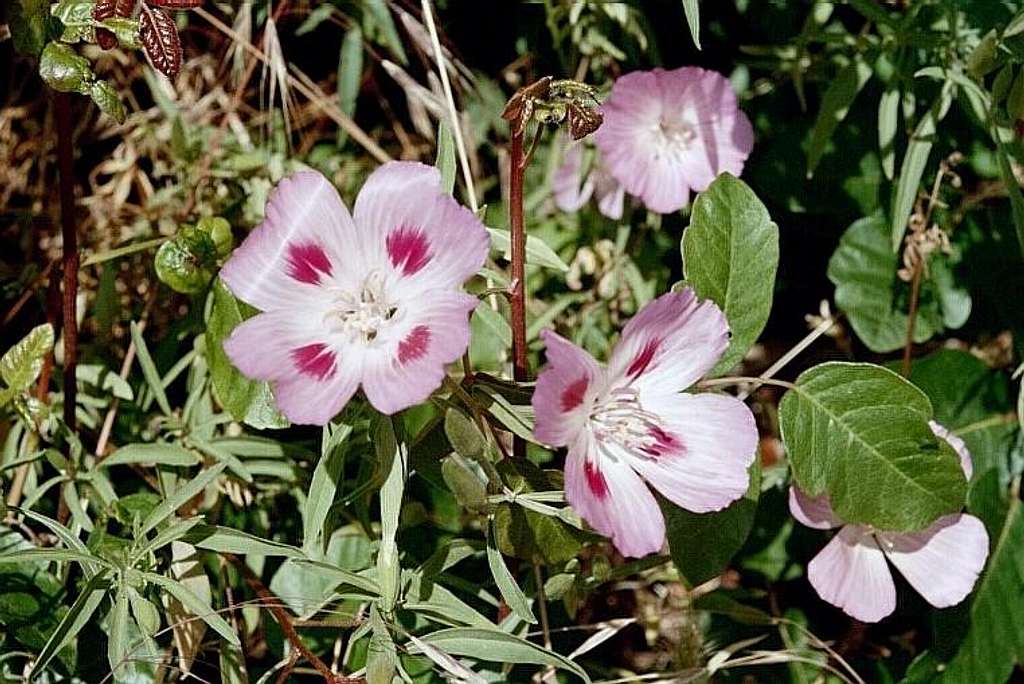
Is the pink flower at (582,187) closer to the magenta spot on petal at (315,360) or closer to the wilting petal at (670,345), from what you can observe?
the wilting petal at (670,345)

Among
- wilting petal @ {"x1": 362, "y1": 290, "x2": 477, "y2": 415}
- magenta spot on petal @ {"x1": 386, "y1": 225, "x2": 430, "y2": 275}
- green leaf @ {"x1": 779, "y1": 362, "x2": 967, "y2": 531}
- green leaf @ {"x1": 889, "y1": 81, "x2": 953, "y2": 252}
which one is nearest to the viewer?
wilting petal @ {"x1": 362, "y1": 290, "x2": 477, "y2": 415}

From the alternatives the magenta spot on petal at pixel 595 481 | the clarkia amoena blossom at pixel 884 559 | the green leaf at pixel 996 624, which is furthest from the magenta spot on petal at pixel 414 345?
the green leaf at pixel 996 624

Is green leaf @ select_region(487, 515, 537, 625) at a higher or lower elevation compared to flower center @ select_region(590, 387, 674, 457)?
lower

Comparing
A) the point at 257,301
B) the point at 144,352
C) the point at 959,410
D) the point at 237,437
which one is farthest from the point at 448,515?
the point at 959,410

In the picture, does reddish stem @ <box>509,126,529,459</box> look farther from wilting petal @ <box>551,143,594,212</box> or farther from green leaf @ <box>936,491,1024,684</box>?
green leaf @ <box>936,491,1024,684</box>

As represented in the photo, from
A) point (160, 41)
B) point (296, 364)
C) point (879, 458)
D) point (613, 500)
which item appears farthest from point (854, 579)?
point (160, 41)

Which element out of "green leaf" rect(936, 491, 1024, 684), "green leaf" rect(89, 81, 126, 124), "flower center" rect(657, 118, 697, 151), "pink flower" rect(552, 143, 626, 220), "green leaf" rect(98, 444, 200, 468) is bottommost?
"green leaf" rect(936, 491, 1024, 684)

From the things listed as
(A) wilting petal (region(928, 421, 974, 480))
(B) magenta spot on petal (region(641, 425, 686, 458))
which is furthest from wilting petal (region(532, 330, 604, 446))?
(A) wilting petal (region(928, 421, 974, 480))
